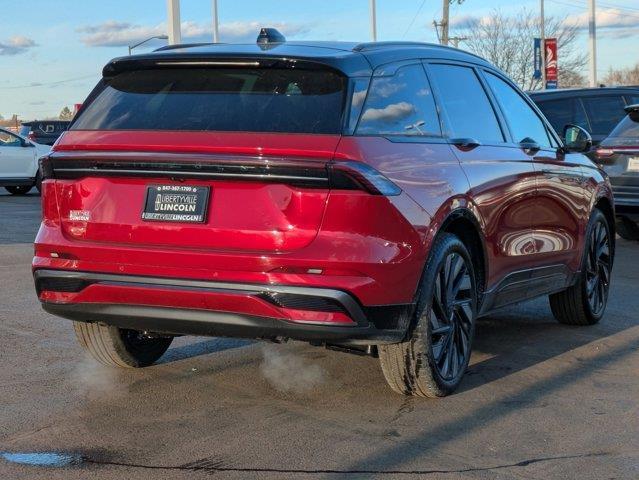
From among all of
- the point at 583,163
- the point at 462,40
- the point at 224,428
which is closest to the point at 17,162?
the point at 583,163

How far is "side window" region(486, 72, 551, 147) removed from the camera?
6.28 metres

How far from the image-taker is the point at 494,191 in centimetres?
563

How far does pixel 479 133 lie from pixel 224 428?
2364 millimetres

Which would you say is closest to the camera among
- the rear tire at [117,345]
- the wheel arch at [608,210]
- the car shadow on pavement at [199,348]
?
the rear tire at [117,345]

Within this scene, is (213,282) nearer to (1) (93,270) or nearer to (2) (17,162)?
(1) (93,270)

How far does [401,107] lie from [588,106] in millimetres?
9950

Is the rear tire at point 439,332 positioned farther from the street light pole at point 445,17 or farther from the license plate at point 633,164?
the street light pole at point 445,17

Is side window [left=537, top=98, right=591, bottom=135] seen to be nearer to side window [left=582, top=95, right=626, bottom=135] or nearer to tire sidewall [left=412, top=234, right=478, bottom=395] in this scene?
side window [left=582, top=95, right=626, bottom=135]

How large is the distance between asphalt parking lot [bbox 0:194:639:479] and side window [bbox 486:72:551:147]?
139cm

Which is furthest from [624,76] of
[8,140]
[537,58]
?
[8,140]

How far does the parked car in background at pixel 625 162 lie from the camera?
11789 mm

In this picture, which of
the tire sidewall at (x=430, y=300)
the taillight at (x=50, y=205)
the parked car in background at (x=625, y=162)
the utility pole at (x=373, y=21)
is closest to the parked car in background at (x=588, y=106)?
the parked car in background at (x=625, y=162)

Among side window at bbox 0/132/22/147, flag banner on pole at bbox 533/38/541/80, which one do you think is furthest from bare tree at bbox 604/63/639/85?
side window at bbox 0/132/22/147

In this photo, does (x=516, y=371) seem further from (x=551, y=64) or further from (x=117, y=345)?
(x=551, y=64)
